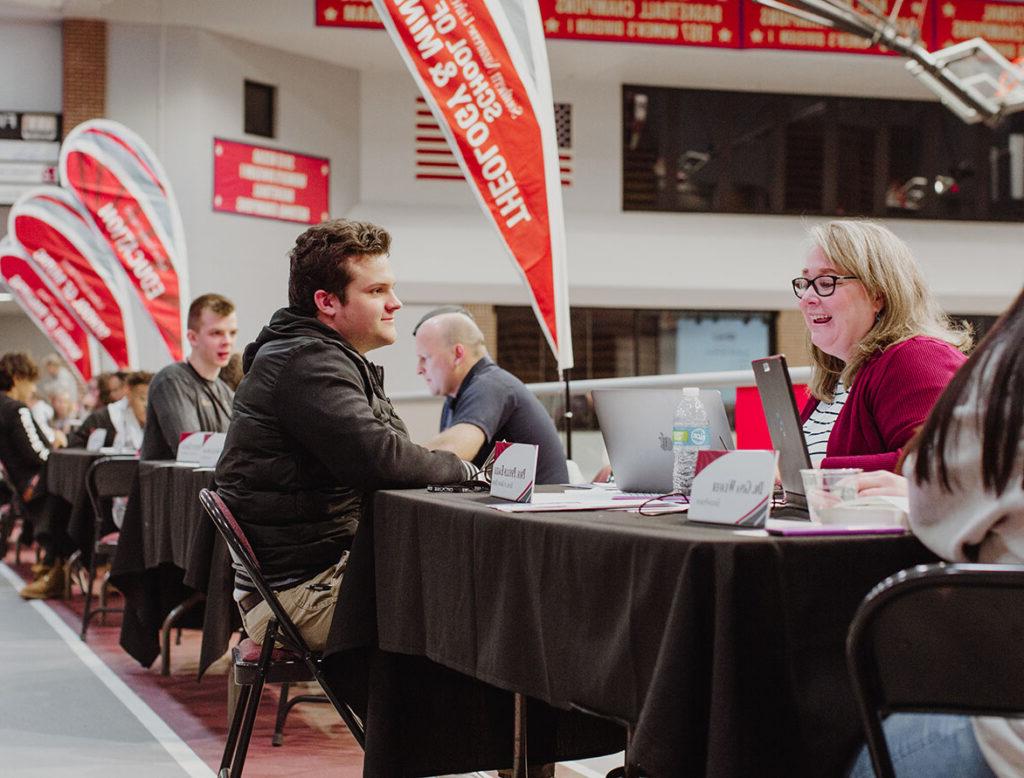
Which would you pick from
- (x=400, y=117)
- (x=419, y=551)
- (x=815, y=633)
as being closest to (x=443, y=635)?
(x=419, y=551)

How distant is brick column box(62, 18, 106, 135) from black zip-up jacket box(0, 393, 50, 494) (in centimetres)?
620

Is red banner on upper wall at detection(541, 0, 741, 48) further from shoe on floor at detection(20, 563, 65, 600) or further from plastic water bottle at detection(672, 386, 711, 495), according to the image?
plastic water bottle at detection(672, 386, 711, 495)

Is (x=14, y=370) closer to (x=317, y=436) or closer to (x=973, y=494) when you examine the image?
(x=317, y=436)

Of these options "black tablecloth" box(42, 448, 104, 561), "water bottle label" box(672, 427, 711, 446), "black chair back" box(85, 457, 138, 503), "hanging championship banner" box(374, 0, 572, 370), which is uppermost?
"hanging championship banner" box(374, 0, 572, 370)

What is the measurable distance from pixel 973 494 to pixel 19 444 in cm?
788

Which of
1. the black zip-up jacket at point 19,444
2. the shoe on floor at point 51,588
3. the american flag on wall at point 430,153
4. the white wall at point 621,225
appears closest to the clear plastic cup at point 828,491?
the shoe on floor at point 51,588

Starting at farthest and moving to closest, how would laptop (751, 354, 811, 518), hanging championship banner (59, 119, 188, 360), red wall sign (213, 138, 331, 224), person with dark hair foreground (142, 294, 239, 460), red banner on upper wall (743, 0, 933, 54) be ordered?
red wall sign (213, 138, 331, 224), red banner on upper wall (743, 0, 933, 54), hanging championship banner (59, 119, 188, 360), person with dark hair foreground (142, 294, 239, 460), laptop (751, 354, 811, 518)

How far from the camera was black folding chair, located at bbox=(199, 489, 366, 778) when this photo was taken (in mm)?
2732

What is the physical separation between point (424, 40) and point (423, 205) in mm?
10211

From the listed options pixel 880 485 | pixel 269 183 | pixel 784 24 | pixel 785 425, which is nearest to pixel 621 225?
pixel 784 24

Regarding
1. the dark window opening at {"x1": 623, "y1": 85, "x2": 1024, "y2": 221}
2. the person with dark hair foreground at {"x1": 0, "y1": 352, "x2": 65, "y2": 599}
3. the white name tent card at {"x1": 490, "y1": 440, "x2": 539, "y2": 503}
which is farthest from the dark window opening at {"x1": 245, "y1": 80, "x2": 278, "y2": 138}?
the white name tent card at {"x1": 490, "y1": 440, "x2": 539, "y2": 503}

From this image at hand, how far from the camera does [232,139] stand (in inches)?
539

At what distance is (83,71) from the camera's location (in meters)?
13.5

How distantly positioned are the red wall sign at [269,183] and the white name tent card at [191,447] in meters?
9.03
